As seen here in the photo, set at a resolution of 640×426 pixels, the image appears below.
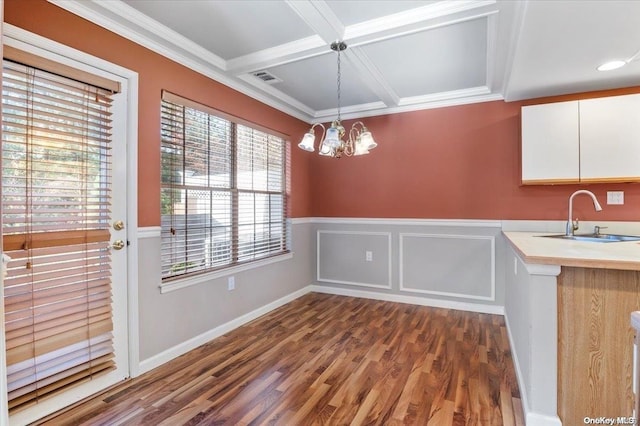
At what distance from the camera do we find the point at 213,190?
2.92m

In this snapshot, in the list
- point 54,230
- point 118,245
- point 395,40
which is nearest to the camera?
point 54,230

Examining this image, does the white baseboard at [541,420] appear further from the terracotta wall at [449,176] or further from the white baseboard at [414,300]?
the terracotta wall at [449,176]

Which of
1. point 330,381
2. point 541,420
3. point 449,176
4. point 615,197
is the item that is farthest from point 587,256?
point 449,176

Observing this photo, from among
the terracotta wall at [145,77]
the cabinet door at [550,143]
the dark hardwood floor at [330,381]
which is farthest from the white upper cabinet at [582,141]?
the terracotta wall at [145,77]

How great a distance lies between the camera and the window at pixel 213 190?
2561mm

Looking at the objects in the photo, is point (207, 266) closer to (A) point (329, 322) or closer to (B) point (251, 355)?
(B) point (251, 355)

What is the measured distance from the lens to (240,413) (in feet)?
6.11

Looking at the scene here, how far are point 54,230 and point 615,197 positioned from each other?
14.6ft

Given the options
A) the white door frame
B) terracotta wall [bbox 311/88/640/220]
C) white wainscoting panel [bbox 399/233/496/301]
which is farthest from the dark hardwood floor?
terracotta wall [bbox 311/88/640/220]

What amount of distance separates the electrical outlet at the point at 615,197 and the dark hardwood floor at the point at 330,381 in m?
1.54

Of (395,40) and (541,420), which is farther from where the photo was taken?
(395,40)

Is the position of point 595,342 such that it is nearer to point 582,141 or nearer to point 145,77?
point 582,141

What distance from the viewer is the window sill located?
251 centimetres

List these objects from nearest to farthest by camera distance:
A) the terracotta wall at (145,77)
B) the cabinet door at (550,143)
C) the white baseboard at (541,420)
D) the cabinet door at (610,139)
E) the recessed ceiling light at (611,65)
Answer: the white baseboard at (541,420)
the terracotta wall at (145,77)
the recessed ceiling light at (611,65)
the cabinet door at (610,139)
the cabinet door at (550,143)
